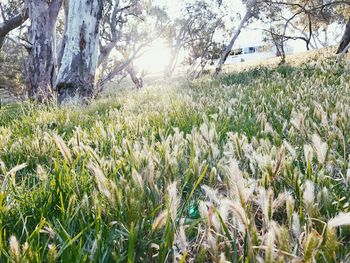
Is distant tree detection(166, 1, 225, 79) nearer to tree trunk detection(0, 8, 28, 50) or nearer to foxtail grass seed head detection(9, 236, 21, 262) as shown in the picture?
tree trunk detection(0, 8, 28, 50)

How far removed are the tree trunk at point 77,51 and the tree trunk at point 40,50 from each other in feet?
10.1

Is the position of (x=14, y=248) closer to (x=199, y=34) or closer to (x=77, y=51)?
(x=77, y=51)

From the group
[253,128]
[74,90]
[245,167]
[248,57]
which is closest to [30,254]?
[245,167]

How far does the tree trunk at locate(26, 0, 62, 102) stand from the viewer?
428 inches

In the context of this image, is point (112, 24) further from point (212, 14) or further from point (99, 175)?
point (99, 175)

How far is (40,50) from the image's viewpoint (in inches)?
431

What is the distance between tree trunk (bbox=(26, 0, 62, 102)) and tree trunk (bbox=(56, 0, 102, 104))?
307 cm

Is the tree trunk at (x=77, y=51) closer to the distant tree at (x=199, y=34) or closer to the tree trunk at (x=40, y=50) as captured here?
the tree trunk at (x=40, y=50)

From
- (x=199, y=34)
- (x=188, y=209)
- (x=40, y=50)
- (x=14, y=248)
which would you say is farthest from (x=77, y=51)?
(x=199, y=34)

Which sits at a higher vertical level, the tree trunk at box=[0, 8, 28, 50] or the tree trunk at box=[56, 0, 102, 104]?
the tree trunk at box=[0, 8, 28, 50]

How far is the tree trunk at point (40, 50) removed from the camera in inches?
428

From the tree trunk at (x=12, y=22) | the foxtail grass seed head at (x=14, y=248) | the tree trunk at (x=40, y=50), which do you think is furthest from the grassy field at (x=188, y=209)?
the tree trunk at (x=12, y=22)

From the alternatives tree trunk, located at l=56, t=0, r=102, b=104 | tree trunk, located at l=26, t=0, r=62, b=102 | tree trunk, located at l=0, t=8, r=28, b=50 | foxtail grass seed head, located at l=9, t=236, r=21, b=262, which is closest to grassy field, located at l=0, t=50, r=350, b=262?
foxtail grass seed head, located at l=9, t=236, r=21, b=262

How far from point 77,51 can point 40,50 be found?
3532 millimetres
